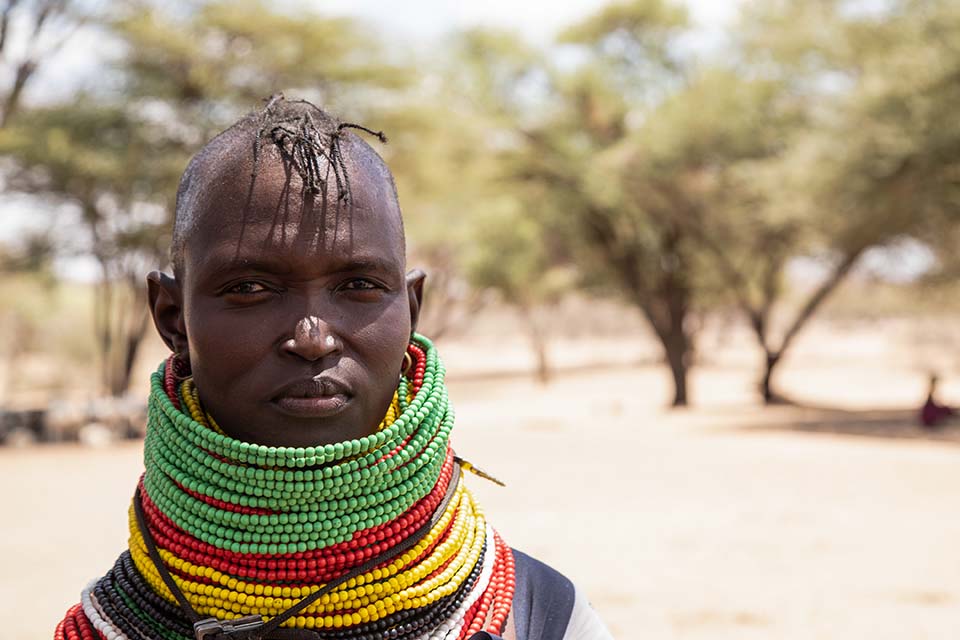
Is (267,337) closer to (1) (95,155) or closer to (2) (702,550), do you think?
(2) (702,550)

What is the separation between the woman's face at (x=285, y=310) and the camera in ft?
3.80

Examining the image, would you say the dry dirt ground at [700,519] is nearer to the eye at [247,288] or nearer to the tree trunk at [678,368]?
the tree trunk at [678,368]

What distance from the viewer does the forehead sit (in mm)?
1167

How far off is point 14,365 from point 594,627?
44.1 metres

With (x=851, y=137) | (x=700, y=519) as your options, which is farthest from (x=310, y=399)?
(x=851, y=137)

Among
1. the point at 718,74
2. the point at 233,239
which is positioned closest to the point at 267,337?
the point at 233,239

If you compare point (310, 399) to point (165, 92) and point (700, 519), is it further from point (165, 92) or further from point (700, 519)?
point (165, 92)

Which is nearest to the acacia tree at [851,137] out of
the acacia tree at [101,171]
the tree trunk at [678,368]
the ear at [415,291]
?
the tree trunk at [678,368]

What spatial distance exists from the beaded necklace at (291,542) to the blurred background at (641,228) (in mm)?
4347

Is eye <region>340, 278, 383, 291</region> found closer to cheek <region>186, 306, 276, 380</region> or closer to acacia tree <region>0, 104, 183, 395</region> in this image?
cheek <region>186, 306, 276, 380</region>

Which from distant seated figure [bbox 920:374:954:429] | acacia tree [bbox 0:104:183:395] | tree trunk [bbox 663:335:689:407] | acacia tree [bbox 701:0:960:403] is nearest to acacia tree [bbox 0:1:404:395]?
acacia tree [bbox 0:104:183:395]

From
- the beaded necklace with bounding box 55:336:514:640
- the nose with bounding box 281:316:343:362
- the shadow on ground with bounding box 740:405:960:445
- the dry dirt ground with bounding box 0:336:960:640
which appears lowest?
the dry dirt ground with bounding box 0:336:960:640

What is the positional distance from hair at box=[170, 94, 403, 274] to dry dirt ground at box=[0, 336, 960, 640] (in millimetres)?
4620

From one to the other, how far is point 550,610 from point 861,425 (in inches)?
622
